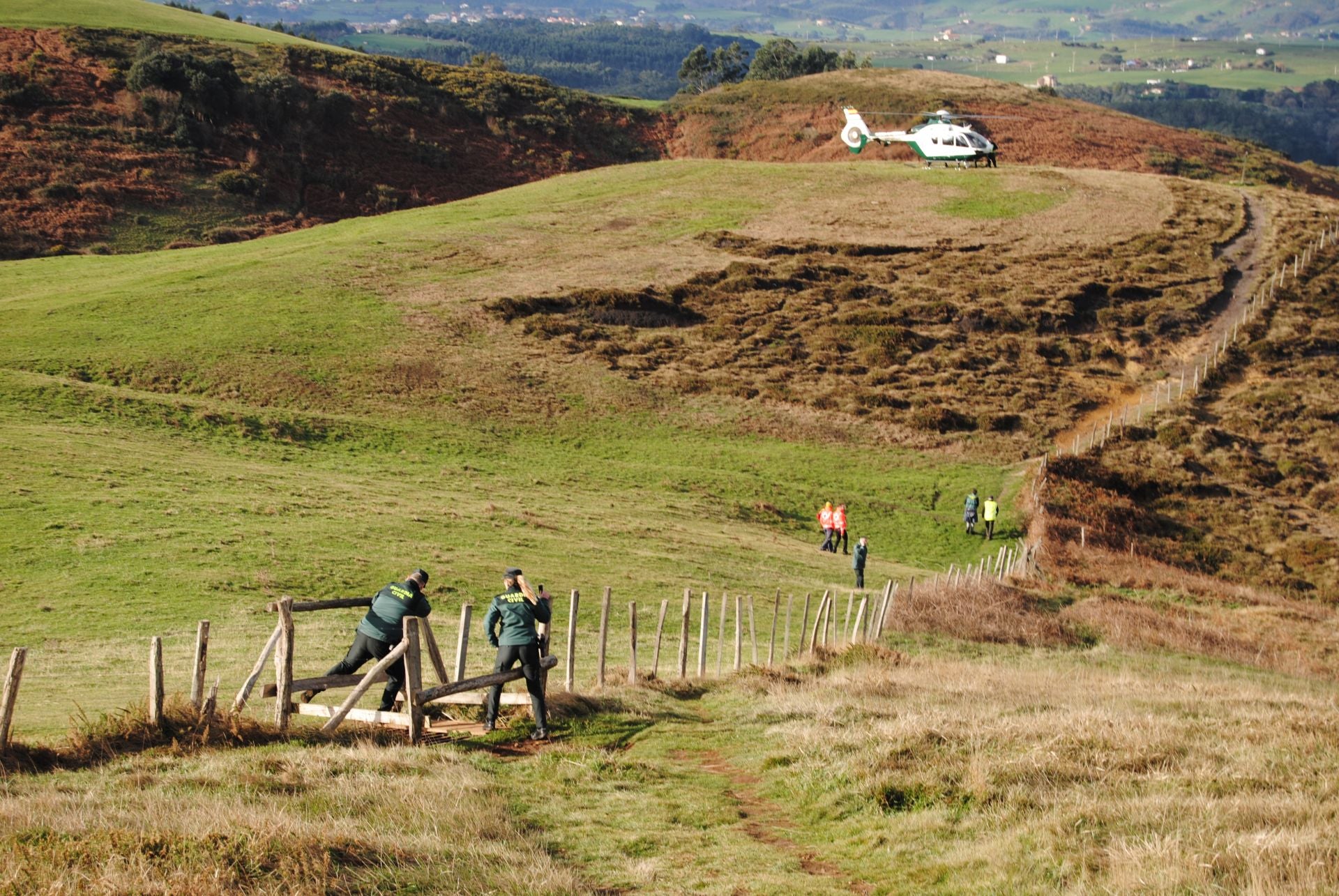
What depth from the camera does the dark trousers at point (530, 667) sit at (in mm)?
16062

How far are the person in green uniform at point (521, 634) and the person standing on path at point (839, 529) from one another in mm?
24260

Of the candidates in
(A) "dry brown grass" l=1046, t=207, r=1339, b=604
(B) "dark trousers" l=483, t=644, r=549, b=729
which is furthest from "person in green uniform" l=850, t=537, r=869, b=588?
(B) "dark trousers" l=483, t=644, r=549, b=729

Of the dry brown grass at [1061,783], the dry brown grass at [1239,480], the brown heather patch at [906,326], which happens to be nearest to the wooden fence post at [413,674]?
the dry brown grass at [1061,783]

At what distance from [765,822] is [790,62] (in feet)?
543

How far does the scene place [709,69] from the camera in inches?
7028

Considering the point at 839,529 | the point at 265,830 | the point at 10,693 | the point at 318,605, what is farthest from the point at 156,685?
the point at 839,529

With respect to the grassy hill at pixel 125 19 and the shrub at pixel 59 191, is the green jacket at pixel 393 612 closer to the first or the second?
the shrub at pixel 59 191

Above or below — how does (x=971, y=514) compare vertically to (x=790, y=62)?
below

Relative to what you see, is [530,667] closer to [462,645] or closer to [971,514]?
[462,645]

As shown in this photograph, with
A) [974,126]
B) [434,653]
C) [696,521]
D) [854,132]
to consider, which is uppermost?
[974,126]

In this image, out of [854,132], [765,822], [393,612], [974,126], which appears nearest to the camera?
[765,822]

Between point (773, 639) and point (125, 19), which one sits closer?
point (773, 639)

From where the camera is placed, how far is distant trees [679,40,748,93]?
6900 inches

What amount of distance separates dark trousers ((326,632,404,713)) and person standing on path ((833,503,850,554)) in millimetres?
24865
